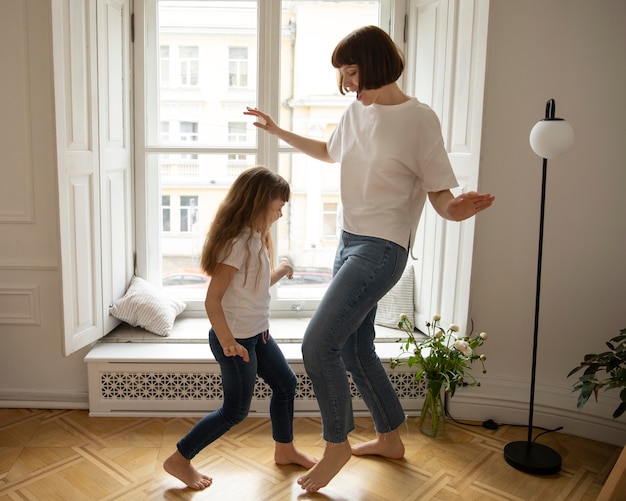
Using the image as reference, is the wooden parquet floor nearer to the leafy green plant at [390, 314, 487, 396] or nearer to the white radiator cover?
the white radiator cover

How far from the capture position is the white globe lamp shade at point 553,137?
7.85 ft

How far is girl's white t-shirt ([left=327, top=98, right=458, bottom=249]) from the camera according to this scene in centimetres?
221

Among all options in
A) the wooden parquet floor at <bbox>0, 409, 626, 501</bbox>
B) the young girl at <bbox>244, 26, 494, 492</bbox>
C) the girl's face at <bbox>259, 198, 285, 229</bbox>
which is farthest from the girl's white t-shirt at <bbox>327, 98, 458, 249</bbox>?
the wooden parquet floor at <bbox>0, 409, 626, 501</bbox>

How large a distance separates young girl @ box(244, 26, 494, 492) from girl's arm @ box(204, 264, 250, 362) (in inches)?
9.6

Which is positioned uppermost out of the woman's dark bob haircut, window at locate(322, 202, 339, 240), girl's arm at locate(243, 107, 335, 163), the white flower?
the woman's dark bob haircut

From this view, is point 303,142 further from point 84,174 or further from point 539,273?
point 539,273

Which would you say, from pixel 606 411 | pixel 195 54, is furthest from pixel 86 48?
pixel 606 411

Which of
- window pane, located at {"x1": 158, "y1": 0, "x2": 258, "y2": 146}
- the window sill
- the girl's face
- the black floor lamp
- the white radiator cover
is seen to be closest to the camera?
the girl's face

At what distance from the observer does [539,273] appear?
260 centimetres

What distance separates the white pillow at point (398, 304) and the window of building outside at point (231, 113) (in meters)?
0.37

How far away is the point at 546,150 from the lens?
2430 millimetres

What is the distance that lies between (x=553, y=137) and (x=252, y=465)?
5.43ft

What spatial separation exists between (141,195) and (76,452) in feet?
4.31

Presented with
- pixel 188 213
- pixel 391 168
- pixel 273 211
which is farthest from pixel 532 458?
pixel 188 213
